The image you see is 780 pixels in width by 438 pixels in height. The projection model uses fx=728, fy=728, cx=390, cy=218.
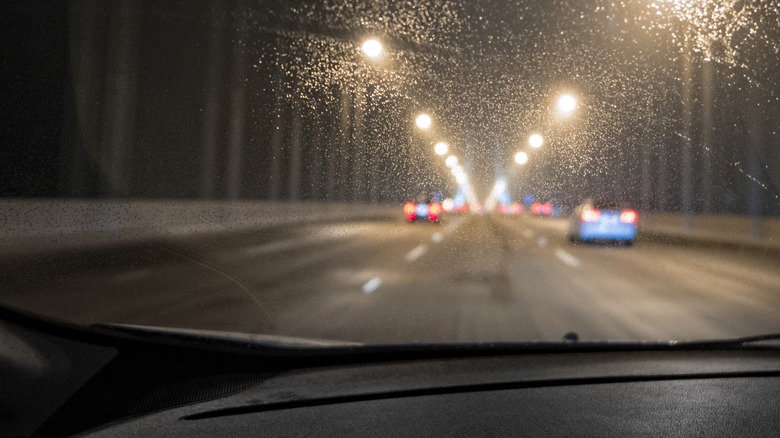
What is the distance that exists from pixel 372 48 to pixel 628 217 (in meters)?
2.82

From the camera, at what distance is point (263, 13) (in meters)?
5.40

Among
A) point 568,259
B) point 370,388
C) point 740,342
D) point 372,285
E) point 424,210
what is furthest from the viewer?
point 568,259

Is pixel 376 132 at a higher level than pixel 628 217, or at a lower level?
higher

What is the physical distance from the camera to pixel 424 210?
211 inches

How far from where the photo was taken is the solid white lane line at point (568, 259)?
43.8 ft

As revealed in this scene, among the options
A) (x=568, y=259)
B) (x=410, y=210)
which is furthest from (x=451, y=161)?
(x=568, y=259)

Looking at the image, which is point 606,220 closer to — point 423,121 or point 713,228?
point 713,228

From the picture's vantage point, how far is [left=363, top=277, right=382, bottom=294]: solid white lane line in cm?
957

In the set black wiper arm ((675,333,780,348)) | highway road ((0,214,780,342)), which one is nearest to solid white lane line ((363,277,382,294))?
highway road ((0,214,780,342))

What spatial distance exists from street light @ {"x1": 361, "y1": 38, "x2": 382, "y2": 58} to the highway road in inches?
52.4

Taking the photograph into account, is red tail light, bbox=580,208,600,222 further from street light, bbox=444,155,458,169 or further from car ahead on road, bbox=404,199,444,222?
car ahead on road, bbox=404,199,444,222

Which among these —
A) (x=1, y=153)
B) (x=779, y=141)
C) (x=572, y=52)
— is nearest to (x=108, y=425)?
(x=1, y=153)

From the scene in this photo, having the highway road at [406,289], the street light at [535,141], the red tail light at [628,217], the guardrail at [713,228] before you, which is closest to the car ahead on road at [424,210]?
the highway road at [406,289]

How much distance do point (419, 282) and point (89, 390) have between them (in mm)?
7335
